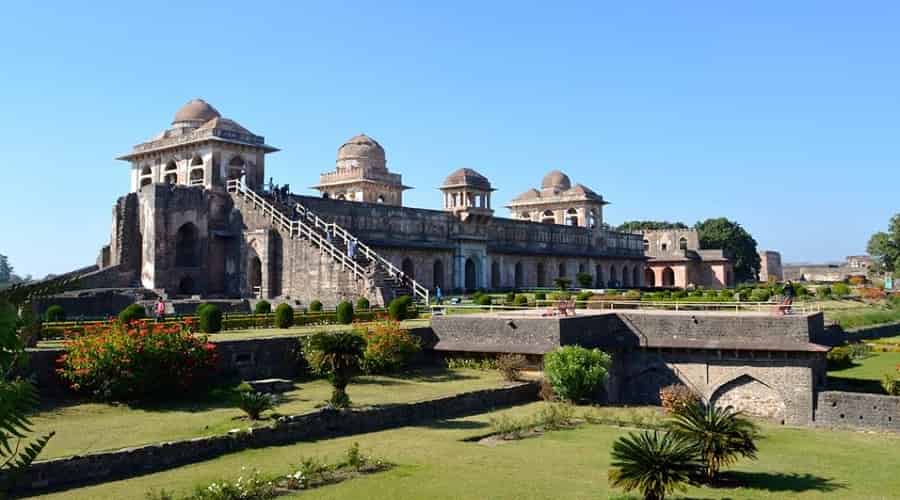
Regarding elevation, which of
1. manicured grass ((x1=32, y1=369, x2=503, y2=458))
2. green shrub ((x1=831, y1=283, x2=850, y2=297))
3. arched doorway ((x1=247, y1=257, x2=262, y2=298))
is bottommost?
manicured grass ((x1=32, y1=369, x2=503, y2=458))

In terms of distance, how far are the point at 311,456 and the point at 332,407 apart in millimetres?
2436

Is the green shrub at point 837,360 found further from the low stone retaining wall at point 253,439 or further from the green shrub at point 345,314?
the green shrub at point 345,314

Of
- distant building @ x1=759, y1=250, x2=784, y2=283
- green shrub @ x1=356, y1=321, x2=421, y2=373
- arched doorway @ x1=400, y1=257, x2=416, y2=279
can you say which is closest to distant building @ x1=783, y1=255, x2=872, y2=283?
distant building @ x1=759, y1=250, x2=784, y2=283

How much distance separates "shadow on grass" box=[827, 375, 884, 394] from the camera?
24.6m

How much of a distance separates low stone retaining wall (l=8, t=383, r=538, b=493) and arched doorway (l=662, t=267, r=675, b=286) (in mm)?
58186

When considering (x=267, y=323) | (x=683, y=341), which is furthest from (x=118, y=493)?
(x=683, y=341)

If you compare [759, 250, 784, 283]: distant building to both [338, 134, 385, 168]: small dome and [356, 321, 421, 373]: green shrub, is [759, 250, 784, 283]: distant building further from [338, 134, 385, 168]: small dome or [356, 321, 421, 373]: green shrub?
[356, 321, 421, 373]: green shrub

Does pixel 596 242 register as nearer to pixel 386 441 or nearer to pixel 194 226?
pixel 194 226

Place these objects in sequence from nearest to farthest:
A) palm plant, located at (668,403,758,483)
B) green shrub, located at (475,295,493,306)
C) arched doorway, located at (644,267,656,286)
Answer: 1. palm plant, located at (668,403,758,483)
2. green shrub, located at (475,295,493,306)
3. arched doorway, located at (644,267,656,286)

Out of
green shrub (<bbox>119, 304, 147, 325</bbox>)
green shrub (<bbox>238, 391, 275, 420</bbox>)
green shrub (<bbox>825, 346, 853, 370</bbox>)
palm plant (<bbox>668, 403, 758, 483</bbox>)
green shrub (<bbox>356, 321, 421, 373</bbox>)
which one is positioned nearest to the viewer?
palm plant (<bbox>668, 403, 758, 483</bbox>)

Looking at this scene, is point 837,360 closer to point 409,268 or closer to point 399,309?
point 399,309

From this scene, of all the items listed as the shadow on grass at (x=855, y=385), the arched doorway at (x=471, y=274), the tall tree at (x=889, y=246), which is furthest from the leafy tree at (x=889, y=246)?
the shadow on grass at (x=855, y=385)

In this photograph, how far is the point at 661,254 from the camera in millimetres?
78312

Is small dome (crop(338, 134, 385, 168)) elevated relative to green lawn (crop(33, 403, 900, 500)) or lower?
elevated
